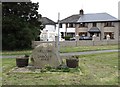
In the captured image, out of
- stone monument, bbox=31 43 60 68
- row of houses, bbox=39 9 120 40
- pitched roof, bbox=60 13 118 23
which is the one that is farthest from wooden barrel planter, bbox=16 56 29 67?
pitched roof, bbox=60 13 118 23

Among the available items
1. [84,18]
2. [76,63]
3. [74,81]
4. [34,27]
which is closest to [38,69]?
[76,63]

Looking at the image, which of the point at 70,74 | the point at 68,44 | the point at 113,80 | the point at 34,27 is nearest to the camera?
the point at 113,80

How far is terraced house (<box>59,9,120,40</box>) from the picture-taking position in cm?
6381

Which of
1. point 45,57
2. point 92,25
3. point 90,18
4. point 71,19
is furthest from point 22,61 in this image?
point 71,19

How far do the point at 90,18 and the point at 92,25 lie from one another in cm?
251

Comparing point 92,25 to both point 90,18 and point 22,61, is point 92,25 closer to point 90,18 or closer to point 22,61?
point 90,18

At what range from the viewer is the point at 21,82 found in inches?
416

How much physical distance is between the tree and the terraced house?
1220 inches

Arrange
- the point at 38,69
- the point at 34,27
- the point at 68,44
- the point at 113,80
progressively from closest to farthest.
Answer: the point at 113,80 → the point at 38,69 → the point at 34,27 → the point at 68,44

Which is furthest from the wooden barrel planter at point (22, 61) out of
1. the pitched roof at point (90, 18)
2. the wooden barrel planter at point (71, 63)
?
the pitched roof at point (90, 18)

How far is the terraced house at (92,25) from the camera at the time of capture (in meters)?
63.8

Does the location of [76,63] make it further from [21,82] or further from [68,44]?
[68,44]

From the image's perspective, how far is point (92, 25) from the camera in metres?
67.4

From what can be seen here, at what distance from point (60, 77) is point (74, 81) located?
1.07 m
